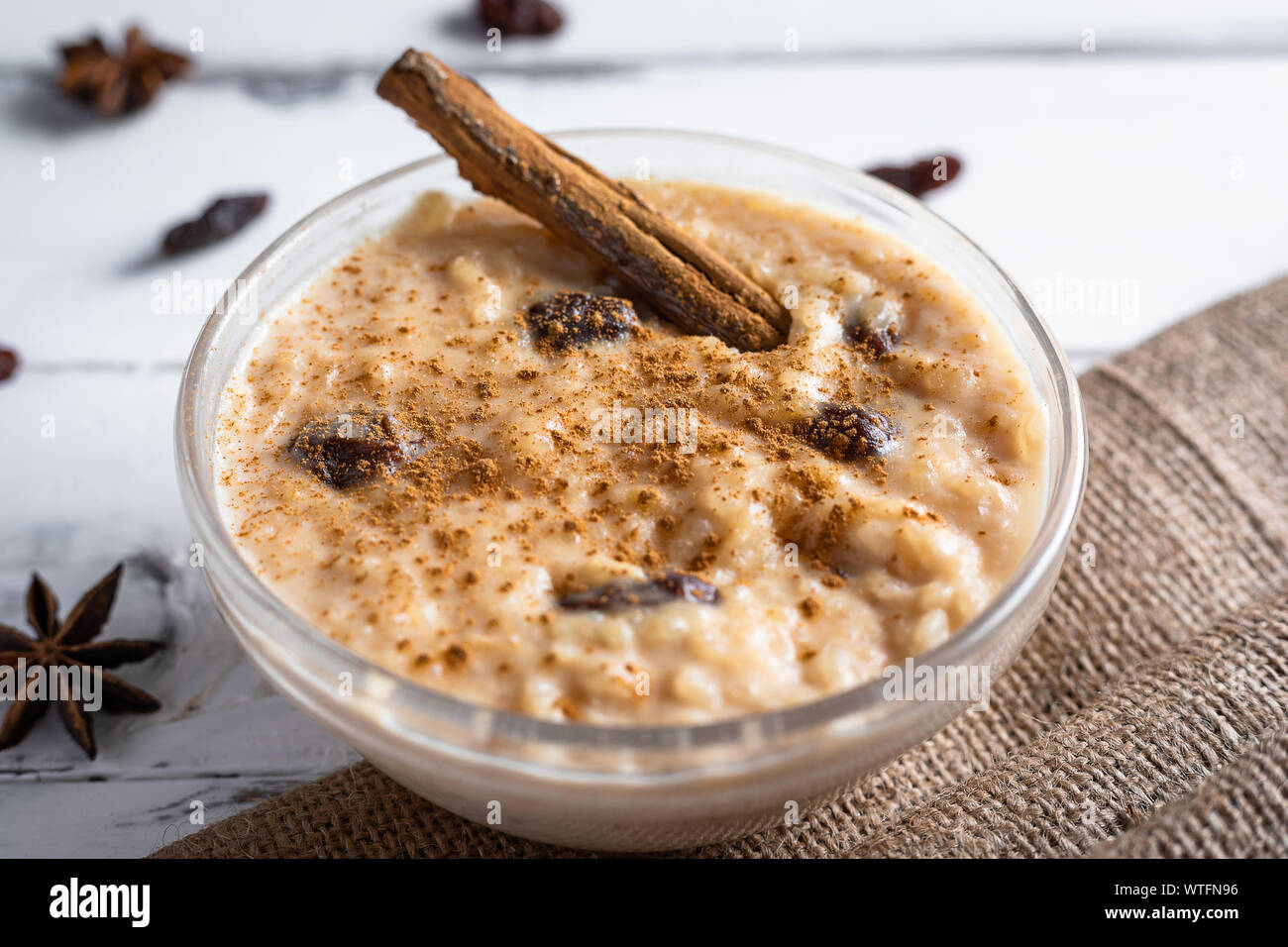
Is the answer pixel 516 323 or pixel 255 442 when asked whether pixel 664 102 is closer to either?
pixel 516 323

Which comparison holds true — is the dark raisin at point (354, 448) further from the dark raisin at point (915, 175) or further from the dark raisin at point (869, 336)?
the dark raisin at point (915, 175)

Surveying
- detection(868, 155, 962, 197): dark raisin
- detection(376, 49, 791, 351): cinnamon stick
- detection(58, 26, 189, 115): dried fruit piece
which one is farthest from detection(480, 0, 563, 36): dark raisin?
detection(376, 49, 791, 351): cinnamon stick

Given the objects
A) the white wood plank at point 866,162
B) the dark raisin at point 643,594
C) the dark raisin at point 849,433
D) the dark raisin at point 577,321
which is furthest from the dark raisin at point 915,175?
the dark raisin at point 643,594

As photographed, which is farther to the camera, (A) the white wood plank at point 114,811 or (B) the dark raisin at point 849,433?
(A) the white wood plank at point 114,811

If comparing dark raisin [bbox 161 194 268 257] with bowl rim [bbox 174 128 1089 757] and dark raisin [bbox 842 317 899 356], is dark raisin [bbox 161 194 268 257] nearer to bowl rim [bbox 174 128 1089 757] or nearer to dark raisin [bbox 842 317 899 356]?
bowl rim [bbox 174 128 1089 757]

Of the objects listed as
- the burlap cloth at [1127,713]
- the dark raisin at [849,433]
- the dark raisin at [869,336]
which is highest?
the dark raisin at [869,336]

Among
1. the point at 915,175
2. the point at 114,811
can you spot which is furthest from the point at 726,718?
the point at 915,175

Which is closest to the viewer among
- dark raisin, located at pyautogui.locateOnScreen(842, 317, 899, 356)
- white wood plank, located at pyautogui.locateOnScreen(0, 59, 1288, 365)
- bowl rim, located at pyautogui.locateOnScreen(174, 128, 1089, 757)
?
bowl rim, located at pyautogui.locateOnScreen(174, 128, 1089, 757)

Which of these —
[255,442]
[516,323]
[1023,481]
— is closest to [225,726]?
[255,442]
